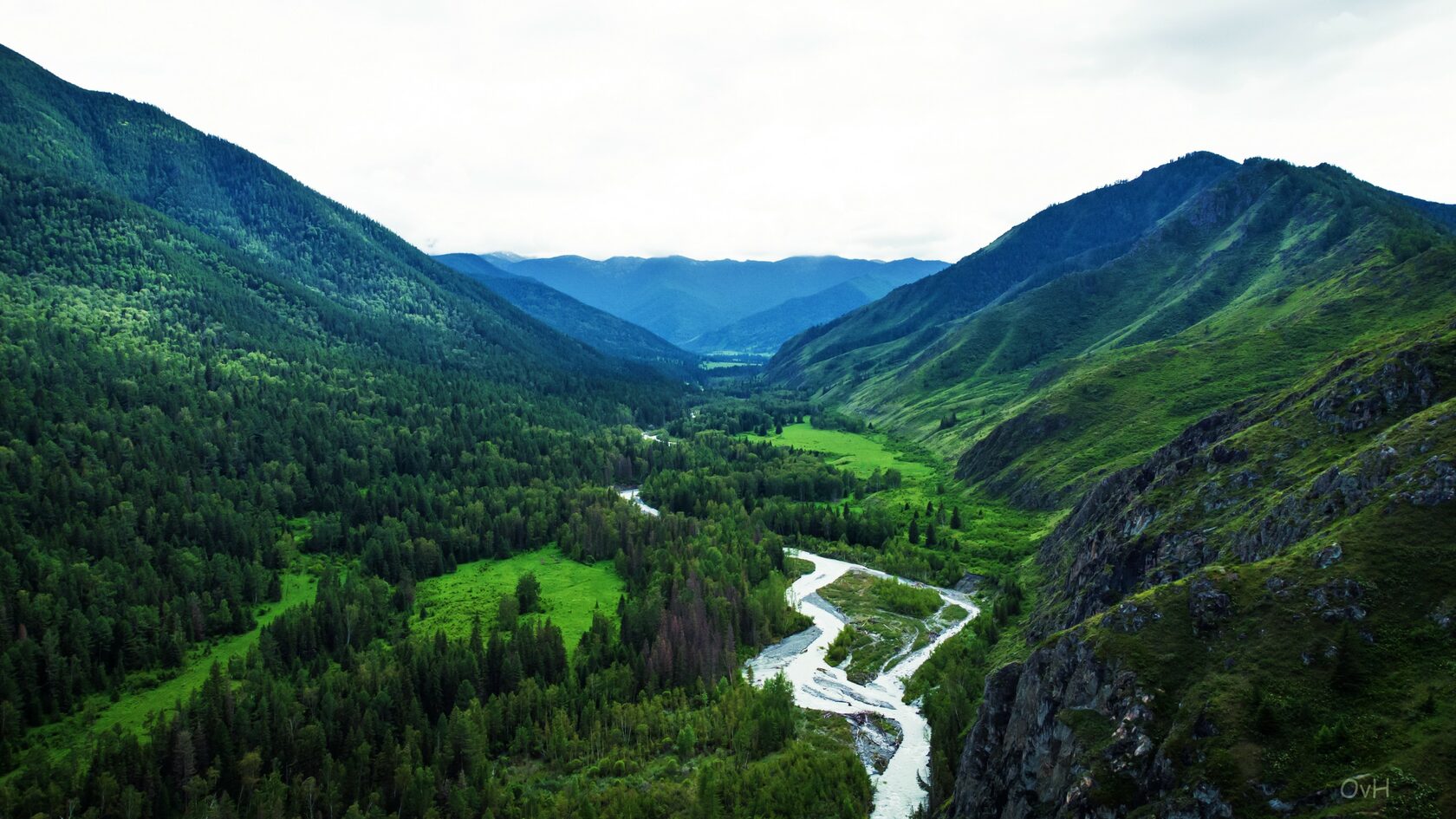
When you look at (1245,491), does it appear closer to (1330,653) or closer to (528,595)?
(1330,653)

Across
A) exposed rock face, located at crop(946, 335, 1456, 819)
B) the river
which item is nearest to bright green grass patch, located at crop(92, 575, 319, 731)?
the river

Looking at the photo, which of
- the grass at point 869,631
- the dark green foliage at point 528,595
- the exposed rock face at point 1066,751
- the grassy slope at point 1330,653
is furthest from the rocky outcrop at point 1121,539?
the dark green foliage at point 528,595

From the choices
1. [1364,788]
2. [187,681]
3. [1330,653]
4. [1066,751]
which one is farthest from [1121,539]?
[187,681]

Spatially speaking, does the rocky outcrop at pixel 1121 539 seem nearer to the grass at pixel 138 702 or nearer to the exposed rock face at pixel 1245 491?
the exposed rock face at pixel 1245 491

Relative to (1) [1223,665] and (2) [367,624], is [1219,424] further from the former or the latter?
(2) [367,624]

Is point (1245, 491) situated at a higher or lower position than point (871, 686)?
higher

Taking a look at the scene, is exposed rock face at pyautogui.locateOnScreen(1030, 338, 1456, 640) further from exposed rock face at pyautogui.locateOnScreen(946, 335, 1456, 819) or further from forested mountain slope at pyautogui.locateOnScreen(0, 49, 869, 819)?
forested mountain slope at pyautogui.locateOnScreen(0, 49, 869, 819)
